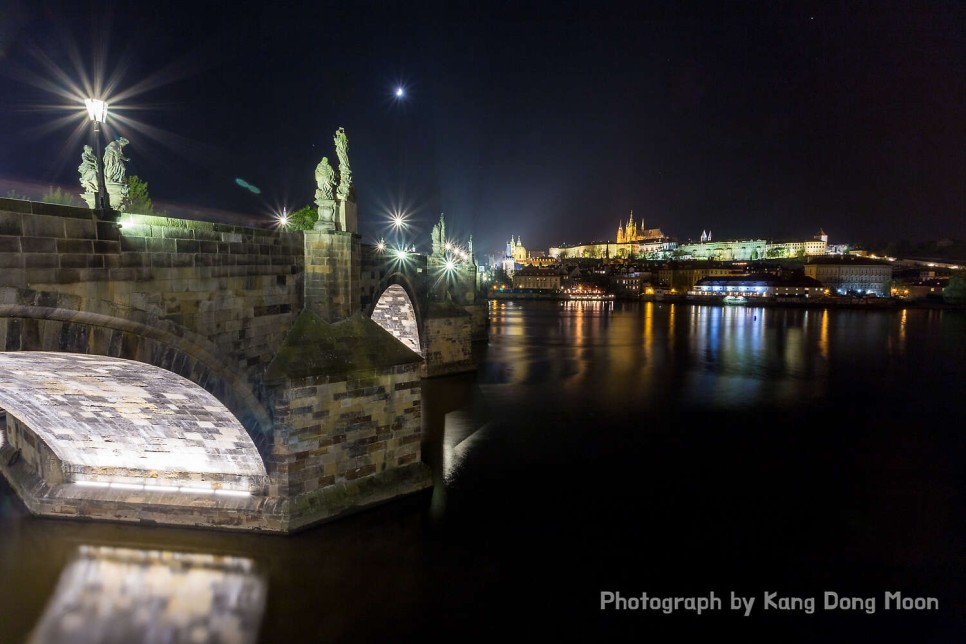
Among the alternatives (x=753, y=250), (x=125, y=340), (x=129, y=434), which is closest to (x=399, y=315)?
(x=129, y=434)

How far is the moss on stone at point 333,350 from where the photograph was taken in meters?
9.96

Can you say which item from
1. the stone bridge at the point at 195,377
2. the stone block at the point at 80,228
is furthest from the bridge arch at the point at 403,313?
the stone block at the point at 80,228

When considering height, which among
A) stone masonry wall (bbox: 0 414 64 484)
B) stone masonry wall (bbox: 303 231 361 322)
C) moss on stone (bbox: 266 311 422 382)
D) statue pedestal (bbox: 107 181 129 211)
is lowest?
stone masonry wall (bbox: 0 414 64 484)

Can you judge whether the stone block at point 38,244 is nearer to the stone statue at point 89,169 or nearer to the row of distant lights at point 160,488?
the stone statue at point 89,169

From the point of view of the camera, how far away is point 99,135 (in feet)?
22.1

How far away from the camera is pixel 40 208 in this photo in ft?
19.8

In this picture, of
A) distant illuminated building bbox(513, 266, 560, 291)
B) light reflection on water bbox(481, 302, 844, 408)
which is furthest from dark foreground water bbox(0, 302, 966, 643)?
distant illuminated building bbox(513, 266, 560, 291)

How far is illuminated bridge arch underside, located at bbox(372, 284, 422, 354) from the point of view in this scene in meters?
22.4

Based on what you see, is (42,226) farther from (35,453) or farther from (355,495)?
(35,453)

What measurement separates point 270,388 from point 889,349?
144 ft

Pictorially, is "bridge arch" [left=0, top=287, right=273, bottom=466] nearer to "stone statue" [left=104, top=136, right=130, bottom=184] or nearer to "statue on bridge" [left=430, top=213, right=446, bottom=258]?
"stone statue" [left=104, top=136, right=130, bottom=184]

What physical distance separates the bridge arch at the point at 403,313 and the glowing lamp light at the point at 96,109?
14.2m

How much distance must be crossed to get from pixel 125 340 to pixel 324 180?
16.2 ft

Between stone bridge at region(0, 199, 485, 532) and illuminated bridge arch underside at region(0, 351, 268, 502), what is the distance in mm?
33
